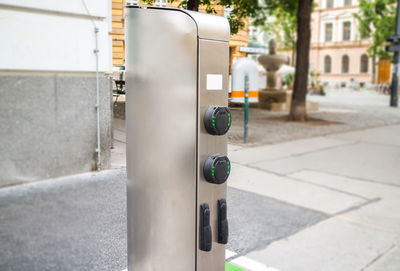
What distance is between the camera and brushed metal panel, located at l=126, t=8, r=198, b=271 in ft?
5.53

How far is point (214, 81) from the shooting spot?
5.83 ft

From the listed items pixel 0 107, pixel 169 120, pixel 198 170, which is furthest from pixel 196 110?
pixel 0 107

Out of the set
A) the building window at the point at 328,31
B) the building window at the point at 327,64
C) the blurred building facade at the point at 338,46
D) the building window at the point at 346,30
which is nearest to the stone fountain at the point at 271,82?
the blurred building facade at the point at 338,46

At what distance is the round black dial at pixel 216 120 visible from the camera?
172cm

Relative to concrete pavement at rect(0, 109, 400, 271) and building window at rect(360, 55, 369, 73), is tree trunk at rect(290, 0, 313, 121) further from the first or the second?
building window at rect(360, 55, 369, 73)

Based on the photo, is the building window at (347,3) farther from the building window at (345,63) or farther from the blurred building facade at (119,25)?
the blurred building facade at (119,25)

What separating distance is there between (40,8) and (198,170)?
88 cm

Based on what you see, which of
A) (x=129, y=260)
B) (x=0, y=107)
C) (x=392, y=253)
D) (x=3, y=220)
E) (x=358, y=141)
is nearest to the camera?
(x=129, y=260)

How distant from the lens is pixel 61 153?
170cm

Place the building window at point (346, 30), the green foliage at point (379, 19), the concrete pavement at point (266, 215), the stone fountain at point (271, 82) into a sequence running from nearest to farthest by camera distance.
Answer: the concrete pavement at point (266, 215), the stone fountain at point (271, 82), the green foliage at point (379, 19), the building window at point (346, 30)

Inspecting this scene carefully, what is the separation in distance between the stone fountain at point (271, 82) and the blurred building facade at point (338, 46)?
106 feet

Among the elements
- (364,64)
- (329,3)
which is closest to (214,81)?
(329,3)

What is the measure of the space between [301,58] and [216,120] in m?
12.1

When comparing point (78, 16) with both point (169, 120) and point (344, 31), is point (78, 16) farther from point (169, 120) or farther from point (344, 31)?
point (344, 31)
